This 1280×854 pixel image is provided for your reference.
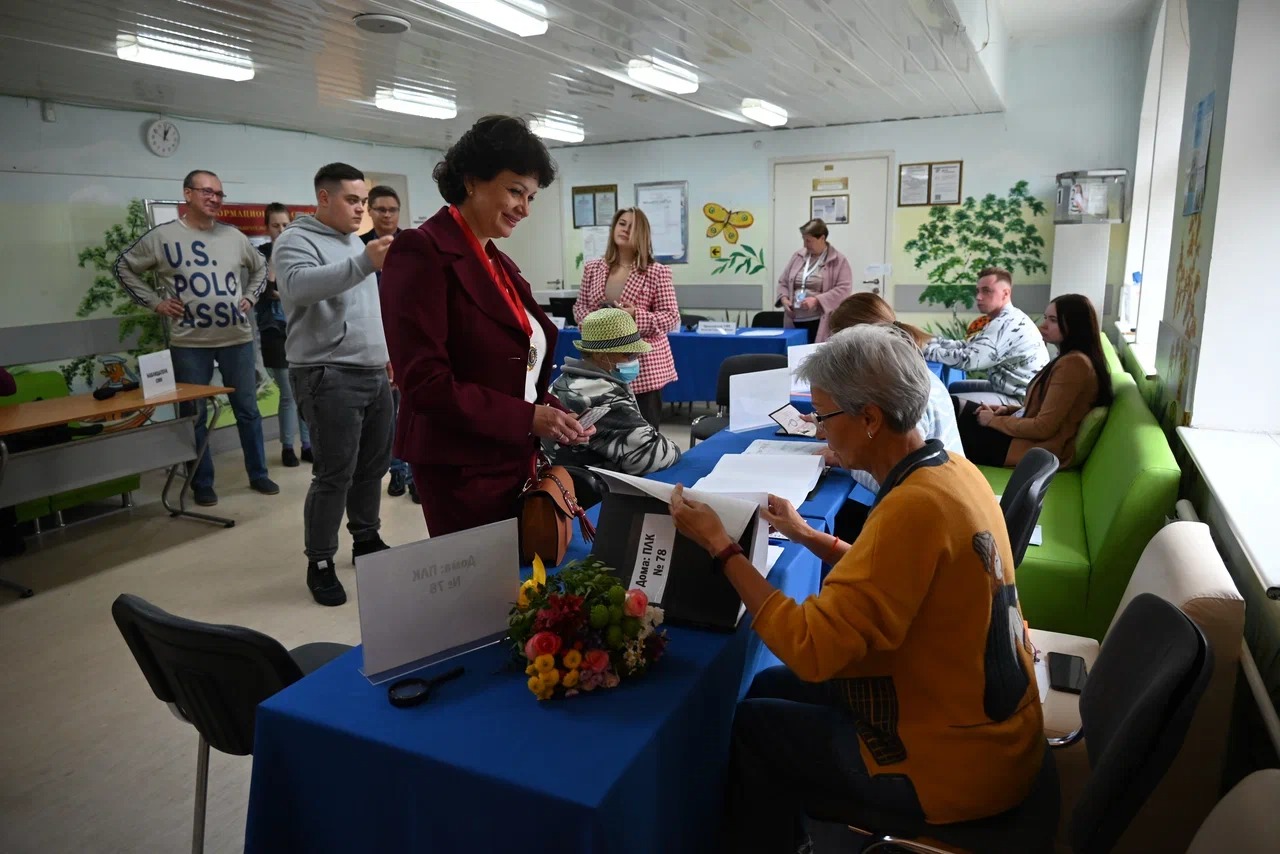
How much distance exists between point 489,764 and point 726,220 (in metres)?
8.07

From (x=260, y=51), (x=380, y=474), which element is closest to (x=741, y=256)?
(x=260, y=51)

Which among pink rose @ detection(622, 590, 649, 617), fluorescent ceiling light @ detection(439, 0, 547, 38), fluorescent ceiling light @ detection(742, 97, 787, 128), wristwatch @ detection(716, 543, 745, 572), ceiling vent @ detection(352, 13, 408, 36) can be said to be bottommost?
pink rose @ detection(622, 590, 649, 617)

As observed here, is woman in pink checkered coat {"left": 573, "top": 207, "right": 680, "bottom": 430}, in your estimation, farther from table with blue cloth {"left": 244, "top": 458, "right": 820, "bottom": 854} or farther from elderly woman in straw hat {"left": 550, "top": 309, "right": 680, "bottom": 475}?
table with blue cloth {"left": 244, "top": 458, "right": 820, "bottom": 854}

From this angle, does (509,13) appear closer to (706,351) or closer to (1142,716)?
(706,351)

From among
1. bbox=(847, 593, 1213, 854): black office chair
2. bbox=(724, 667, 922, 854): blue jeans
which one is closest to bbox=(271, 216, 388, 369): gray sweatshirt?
bbox=(724, 667, 922, 854): blue jeans

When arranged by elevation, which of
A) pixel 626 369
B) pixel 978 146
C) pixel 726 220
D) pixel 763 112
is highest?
pixel 763 112

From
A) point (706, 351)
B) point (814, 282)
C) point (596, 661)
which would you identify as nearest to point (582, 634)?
point (596, 661)

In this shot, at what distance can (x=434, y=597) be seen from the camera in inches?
52.9

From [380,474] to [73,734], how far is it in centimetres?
139

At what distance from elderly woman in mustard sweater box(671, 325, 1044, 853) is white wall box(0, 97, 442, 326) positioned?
5666 millimetres

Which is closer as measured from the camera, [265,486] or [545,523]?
[545,523]

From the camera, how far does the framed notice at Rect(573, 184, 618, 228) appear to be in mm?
9211

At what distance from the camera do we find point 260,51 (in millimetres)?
4141

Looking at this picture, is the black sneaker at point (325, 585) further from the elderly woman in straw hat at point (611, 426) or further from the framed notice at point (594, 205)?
the framed notice at point (594, 205)
